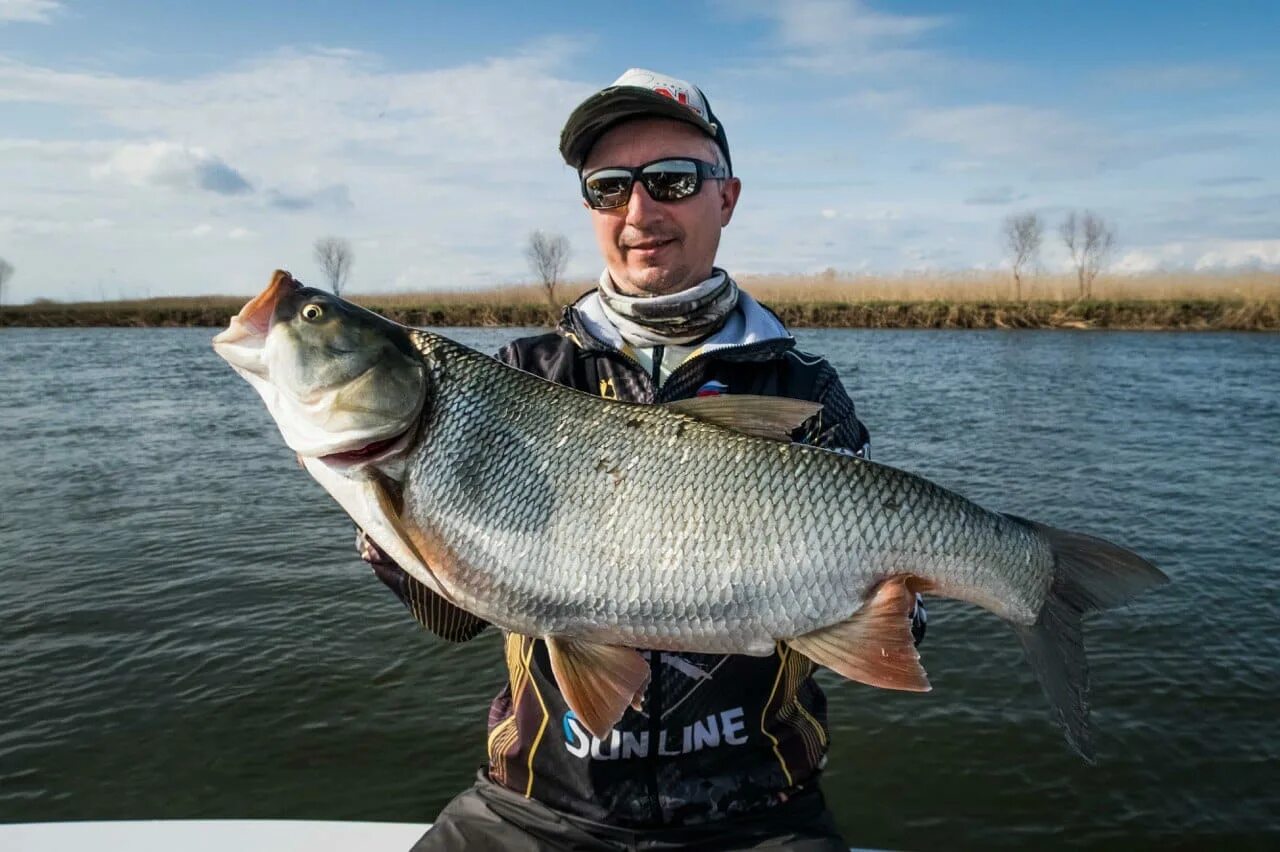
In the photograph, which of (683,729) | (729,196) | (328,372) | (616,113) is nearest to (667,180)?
(616,113)

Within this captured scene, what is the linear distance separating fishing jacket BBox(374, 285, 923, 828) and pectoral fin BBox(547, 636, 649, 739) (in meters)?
0.25

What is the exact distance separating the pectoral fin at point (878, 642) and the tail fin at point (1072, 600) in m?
0.42

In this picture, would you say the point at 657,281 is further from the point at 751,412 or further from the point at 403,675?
the point at 403,675

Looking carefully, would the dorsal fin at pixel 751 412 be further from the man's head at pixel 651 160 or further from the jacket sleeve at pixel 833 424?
the man's head at pixel 651 160

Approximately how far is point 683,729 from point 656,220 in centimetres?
166

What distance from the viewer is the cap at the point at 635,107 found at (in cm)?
299

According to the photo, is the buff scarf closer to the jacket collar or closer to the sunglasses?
the jacket collar

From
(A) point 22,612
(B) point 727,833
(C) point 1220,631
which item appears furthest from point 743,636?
(A) point 22,612

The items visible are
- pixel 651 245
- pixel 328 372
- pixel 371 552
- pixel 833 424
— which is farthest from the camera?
pixel 651 245

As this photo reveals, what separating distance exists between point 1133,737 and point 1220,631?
2.17 m

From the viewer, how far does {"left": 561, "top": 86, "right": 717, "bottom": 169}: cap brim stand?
2.99 meters

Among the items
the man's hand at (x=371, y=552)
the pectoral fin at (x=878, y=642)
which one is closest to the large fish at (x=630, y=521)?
the pectoral fin at (x=878, y=642)

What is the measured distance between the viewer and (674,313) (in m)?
3.09

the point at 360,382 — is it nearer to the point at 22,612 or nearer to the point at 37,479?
the point at 22,612
